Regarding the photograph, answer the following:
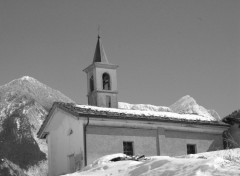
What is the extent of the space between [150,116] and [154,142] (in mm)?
1265

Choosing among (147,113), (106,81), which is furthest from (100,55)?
(147,113)

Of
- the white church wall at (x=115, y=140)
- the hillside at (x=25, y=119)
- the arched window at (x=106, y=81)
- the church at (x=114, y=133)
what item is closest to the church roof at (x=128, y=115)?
the church at (x=114, y=133)

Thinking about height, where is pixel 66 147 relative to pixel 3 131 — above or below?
Answer: below

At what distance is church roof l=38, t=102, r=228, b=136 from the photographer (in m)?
22.0

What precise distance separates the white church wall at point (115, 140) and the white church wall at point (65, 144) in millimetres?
448

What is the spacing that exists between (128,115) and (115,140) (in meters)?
1.39

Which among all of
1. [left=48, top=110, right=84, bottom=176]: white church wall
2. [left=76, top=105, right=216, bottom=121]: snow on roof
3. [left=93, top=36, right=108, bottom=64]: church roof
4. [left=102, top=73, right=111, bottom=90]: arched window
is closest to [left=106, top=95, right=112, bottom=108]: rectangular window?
[left=102, top=73, right=111, bottom=90]: arched window

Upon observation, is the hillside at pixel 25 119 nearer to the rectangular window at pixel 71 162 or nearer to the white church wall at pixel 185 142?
the white church wall at pixel 185 142

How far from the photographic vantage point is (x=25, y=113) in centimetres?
9900

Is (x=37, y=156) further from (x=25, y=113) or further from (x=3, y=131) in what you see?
(x=25, y=113)

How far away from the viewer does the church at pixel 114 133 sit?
21.8m

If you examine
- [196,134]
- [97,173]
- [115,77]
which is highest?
[115,77]

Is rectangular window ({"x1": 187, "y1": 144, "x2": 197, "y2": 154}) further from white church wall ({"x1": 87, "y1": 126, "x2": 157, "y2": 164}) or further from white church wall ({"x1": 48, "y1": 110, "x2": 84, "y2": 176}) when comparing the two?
white church wall ({"x1": 48, "y1": 110, "x2": 84, "y2": 176})

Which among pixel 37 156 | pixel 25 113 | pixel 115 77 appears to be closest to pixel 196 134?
pixel 115 77
